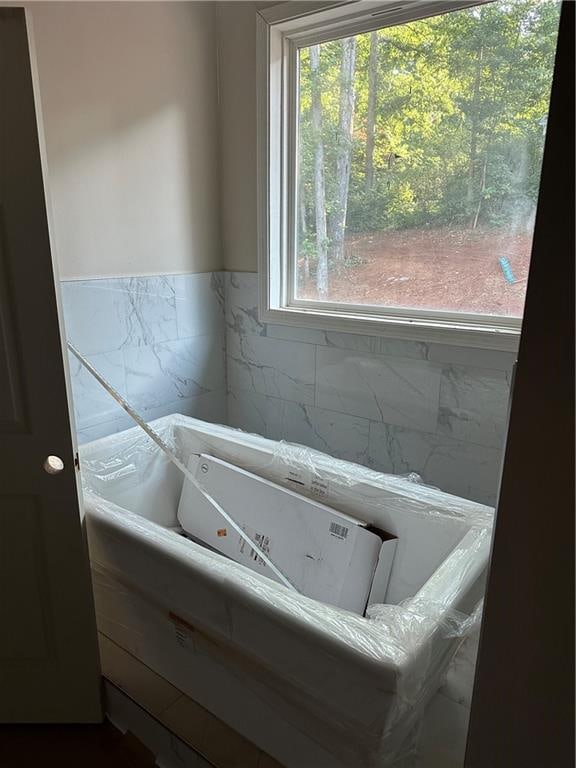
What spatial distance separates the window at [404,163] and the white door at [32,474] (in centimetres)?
131

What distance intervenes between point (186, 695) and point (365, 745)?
65cm

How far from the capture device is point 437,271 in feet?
6.89

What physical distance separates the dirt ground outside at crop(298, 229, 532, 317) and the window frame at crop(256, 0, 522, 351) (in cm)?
5

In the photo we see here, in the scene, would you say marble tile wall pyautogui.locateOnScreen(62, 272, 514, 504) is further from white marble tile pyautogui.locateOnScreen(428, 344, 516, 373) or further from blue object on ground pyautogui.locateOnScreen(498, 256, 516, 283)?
blue object on ground pyautogui.locateOnScreen(498, 256, 516, 283)

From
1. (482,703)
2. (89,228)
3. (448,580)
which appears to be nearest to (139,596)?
(448,580)

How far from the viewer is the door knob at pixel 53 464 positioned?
141 cm

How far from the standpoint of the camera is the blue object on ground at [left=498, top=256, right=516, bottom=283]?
1.93m

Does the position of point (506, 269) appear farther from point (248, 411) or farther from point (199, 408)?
point (199, 408)

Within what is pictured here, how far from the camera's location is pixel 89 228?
7.02ft

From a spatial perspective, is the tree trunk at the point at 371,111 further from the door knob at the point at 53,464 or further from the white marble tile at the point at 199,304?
the door knob at the point at 53,464

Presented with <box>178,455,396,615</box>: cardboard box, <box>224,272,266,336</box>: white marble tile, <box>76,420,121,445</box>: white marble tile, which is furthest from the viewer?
<box>224,272,266,336</box>: white marble tile

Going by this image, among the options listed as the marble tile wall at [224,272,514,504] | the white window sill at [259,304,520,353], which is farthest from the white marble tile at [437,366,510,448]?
the white window sill at [259,304,520,353]

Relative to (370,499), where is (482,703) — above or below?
above

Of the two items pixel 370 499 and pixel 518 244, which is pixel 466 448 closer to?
pixel 370 499
